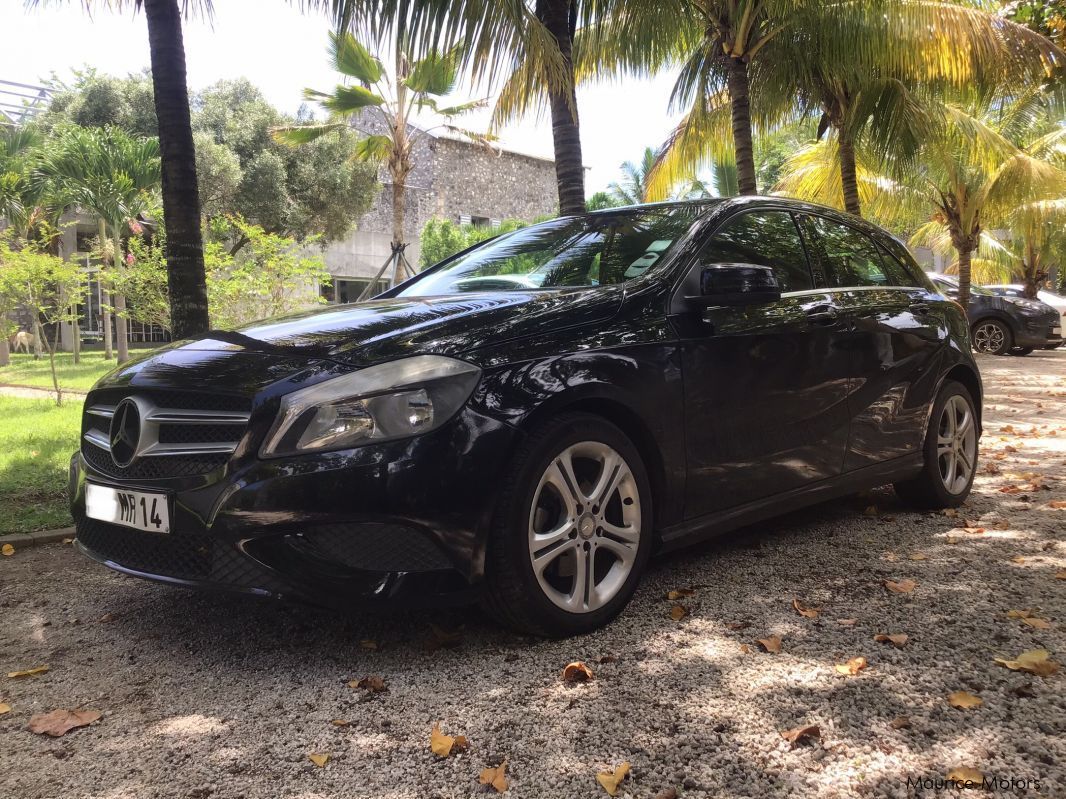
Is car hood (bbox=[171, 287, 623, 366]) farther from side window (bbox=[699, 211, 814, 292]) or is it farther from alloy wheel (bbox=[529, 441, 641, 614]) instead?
side window (bbox=[699, 211, 814, 292])

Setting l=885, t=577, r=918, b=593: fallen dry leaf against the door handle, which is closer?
l=885, t=577, r=918, b=593: fallen dry leaf

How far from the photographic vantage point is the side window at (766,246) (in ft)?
11.6

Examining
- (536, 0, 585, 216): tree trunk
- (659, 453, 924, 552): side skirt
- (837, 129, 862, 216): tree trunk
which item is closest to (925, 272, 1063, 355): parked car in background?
(837, 129, 862, 216): tree trunk

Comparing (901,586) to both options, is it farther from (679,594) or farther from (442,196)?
(442,196)

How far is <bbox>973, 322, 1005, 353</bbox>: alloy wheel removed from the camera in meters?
17.7

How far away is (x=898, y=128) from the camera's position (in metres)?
13.0

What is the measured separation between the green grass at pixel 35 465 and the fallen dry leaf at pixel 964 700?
431cm

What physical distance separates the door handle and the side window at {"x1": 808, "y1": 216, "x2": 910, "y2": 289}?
0.64ft

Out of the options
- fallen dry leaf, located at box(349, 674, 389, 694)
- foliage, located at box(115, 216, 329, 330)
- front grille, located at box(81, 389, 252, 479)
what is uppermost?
foliage, located at box(115, 216, 329, 330)

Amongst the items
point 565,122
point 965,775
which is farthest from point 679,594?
point 565,122

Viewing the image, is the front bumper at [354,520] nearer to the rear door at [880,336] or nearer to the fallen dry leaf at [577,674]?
the fallen dry leaf at [577,674]

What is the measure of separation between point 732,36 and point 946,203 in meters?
12.5

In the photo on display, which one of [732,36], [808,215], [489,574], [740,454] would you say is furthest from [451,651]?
[732,36]

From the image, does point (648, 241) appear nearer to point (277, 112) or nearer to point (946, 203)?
point (946, 203)
